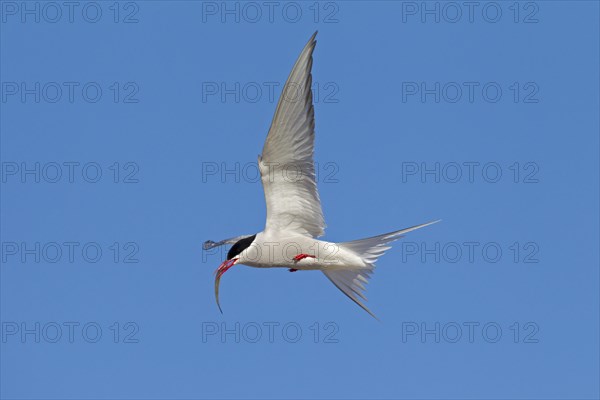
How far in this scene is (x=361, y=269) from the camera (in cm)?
1101

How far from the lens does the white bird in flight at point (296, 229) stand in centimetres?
1016

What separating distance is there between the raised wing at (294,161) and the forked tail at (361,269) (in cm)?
47

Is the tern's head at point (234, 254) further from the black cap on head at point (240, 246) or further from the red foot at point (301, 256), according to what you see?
the red foot at point (301, 256)

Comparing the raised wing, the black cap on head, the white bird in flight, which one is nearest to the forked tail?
the white bird in flight

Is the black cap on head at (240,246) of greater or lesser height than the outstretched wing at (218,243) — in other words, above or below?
below

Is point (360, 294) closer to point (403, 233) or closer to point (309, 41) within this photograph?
point (403, 233)

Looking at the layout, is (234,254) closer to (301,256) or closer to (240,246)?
(240,246)

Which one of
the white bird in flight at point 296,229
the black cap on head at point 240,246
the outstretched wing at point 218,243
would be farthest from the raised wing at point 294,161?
the outstretched wing at point 218,243

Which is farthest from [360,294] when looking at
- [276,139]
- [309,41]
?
[309,41]

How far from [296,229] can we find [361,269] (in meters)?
0.86

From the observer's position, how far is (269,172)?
1046 centimetres

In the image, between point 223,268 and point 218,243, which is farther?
point 218,243

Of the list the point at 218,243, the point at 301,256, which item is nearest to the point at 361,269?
the point at 301,256

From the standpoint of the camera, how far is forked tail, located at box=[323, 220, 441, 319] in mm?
10828
